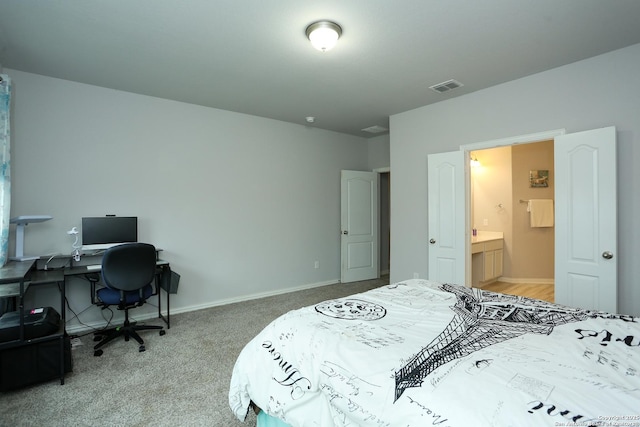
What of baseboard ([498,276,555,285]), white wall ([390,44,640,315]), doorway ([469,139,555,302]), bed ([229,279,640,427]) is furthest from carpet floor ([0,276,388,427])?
baseboard ([498,276,555,285])

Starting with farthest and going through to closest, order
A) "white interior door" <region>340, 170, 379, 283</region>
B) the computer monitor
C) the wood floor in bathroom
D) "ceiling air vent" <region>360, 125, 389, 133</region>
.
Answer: "white interior door" <region>340, 170, 379, 283</region> → "ceiling air vent" <region>360, 125, 389, 133</region> → the wood floor in bathroom → the computer monitor

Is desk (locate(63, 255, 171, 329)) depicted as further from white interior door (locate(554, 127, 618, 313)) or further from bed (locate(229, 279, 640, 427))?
white interior door (locate(554, 127, 618, 313))

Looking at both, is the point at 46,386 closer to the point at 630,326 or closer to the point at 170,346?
the point at 170,346

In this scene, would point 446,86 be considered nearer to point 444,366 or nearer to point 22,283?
point 444,366

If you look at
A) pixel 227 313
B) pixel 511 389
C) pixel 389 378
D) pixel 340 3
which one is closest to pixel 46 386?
pixel 227 313

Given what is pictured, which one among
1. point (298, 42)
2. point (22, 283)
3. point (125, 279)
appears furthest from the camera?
point (125, 279)

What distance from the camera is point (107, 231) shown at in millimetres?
3355

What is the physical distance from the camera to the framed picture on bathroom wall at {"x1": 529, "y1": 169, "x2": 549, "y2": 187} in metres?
5.32

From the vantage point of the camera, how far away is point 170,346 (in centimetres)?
303

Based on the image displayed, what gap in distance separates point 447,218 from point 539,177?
2.76 meters

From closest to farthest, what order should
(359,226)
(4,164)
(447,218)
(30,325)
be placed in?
(30,325), (4,164), (447,218), (359,226)

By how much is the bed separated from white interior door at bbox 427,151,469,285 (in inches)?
70.6

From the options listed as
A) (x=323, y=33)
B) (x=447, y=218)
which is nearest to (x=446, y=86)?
(x=447, y=218)

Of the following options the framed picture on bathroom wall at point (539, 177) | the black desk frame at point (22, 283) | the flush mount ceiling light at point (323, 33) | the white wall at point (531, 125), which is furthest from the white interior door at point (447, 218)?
the black desk frame at point (22, 283)
